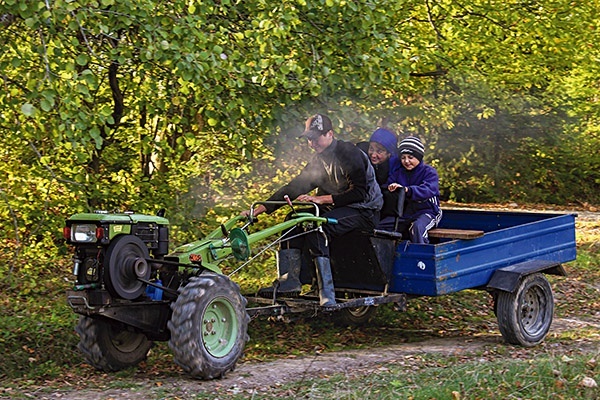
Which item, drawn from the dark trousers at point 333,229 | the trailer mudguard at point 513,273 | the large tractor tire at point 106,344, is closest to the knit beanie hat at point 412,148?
the dark trousers at point 333,229

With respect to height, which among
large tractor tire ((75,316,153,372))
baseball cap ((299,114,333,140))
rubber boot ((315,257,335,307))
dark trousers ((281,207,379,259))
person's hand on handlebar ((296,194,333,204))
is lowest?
large tractor tire ((75,316,153,372))

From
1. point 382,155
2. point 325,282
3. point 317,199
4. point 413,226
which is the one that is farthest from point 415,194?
point 325,282

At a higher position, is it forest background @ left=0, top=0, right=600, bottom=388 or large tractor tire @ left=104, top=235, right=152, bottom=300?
forest background @ left=0, top=0, right=600, bottom=388

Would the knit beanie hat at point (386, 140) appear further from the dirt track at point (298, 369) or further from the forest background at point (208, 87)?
the dirt track at point (298, 369)

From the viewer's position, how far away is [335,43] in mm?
9719

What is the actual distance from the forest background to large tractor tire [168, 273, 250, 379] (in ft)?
4.88

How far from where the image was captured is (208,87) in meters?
8.57

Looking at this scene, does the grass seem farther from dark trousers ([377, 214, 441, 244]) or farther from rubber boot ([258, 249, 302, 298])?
dark trousers ([377, 214, 441, 244])

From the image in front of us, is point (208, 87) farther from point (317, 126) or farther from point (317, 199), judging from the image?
point (317, 199)

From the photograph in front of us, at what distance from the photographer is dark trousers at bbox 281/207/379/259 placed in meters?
8.64

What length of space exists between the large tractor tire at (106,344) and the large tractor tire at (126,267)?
425 mm

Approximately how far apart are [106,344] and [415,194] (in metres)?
3.30

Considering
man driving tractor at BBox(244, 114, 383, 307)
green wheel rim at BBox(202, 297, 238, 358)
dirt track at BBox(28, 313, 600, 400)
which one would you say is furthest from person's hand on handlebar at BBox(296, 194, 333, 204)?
green wheel rim at BBox(202, 297, 238, 358)

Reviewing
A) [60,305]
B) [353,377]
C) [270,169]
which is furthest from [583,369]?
[270,169]
